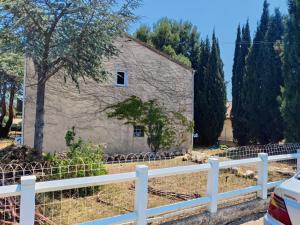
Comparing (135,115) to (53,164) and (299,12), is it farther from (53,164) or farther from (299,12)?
(299,12)

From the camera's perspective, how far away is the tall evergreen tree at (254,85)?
61.8 feet

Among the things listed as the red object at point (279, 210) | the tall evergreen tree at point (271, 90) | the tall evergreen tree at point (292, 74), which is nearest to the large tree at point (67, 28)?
the red object at point (279, 210)

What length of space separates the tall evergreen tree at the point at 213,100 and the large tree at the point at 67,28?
12.2m

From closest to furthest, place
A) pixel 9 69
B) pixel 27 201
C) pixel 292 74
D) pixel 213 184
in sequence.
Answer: pixel 27 201 < pixel 213 184 < pixel 292 74 < pixel 9 69

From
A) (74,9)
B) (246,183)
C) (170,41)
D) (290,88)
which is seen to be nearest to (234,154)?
(246,183)

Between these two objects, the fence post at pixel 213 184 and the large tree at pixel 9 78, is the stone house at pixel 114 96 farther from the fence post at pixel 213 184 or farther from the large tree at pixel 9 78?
the fence post at pixel 213 184

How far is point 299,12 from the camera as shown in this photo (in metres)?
14.0

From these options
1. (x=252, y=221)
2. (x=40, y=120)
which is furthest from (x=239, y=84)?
(x=252, y=221)

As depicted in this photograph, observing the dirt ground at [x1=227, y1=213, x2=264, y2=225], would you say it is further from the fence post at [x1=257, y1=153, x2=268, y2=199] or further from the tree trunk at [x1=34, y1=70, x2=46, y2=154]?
the tree trunk at [x1=34, y1=70, x2=46, y2=154]

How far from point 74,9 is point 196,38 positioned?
71.3 feet

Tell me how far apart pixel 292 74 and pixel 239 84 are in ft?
25.9

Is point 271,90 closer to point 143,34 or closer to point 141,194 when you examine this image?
point 143,34

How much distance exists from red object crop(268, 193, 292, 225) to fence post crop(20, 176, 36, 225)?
8.40ft

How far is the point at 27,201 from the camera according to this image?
3361mm
